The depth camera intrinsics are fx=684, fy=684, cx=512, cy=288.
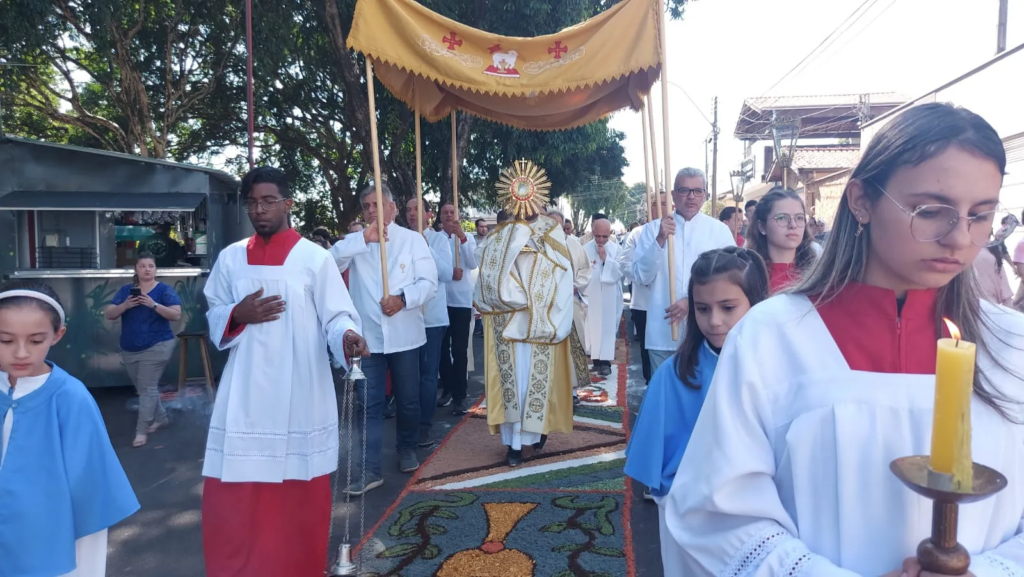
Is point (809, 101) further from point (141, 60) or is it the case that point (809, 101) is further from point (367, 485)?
point (367, 485)

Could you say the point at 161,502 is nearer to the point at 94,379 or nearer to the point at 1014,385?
the point at 94,379

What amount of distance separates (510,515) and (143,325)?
13.7ft

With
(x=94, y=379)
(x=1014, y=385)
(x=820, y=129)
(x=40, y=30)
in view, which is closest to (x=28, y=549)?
(x=1014, y=385)

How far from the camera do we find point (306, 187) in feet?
67.0

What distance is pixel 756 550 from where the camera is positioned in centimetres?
129

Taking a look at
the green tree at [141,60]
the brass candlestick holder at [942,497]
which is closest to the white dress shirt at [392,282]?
the brass candlestick holder at [942,497]

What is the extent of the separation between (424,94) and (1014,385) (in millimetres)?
5670

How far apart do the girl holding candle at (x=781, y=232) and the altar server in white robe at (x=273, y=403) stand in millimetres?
2308

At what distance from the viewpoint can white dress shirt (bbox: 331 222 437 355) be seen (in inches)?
198

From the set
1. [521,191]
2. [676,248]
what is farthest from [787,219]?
[521,191]

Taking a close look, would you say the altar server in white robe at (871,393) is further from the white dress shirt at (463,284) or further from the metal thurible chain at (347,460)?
the white dress shirt at (463,284)

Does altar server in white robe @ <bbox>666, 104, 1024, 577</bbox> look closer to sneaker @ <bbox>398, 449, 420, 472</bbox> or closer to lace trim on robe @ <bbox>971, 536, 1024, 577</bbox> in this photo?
lace trim on robe @ <bbox>971, 536, 1024, 577</bbox>

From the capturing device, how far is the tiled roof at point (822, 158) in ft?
81.5

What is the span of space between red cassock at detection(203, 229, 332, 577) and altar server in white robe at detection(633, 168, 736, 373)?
2501 millimetres
